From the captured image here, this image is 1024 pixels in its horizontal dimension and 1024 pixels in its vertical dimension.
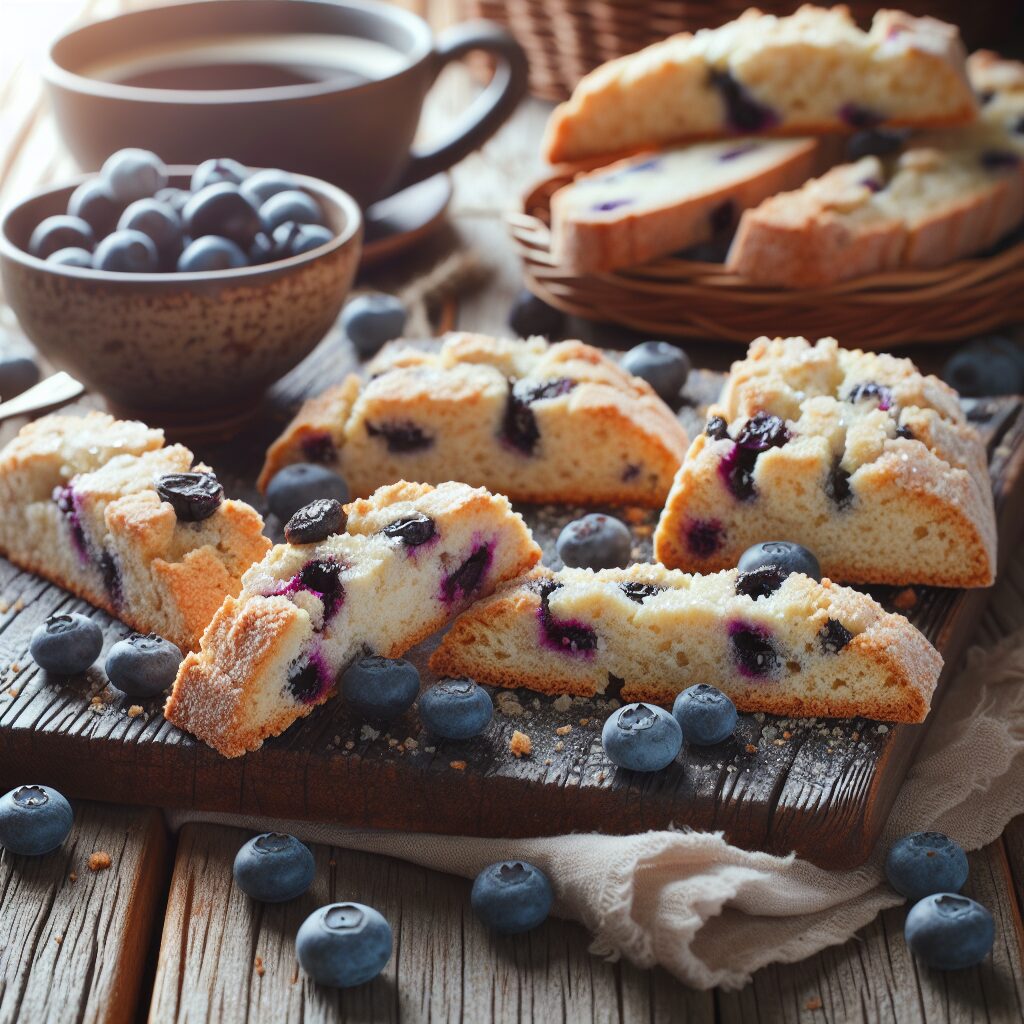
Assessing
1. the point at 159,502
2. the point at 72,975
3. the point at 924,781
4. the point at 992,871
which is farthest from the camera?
the point at 159,502

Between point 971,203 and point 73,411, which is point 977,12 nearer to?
point 971,203

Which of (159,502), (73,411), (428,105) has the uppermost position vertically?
(159,502)

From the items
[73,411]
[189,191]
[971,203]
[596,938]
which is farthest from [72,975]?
[971,203]

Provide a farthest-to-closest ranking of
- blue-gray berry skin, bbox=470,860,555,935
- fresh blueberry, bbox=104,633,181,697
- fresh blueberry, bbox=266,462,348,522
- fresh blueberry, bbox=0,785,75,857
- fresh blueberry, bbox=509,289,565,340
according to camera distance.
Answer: fresh blueberry, bbox=509,289,565,340 → fresh blueberry, bbox=266,462,348,522 → fresh blueberry, bbox=104,633,181,697 → fresh blueberry, bbox=0,785,75,857 → blue-gray berry skin, bbox=470,860,555,935

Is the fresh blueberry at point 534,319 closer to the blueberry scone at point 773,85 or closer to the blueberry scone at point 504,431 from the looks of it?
the blueberry scone at point 773,85

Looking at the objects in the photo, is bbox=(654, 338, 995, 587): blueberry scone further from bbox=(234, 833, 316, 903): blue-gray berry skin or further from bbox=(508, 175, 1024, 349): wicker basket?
bbox=(234, 833, 316, 903): blue-gray berry skin

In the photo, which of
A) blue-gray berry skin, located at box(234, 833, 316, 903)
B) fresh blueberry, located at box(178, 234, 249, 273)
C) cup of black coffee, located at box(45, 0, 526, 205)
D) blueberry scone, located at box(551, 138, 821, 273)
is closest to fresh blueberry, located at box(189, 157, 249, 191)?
fresh blueberry, located at box(178, 234, 249, 273)
